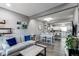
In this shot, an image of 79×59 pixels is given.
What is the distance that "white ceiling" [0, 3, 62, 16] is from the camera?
247 cm

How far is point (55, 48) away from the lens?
2.70 metres

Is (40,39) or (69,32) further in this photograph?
(40,39)

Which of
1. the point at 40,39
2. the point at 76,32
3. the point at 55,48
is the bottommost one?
the point at 55,48

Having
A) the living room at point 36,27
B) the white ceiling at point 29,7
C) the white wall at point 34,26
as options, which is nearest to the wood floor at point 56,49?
the living room at point 36,27

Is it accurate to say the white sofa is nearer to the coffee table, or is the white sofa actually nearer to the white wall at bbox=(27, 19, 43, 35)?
the coffee table

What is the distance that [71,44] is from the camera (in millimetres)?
2502

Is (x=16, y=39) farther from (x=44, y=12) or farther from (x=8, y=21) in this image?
(x=44, y=12)

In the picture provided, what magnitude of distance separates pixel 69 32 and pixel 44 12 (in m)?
0.90

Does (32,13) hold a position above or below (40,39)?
above

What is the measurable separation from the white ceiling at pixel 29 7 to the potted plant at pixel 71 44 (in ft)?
3.25

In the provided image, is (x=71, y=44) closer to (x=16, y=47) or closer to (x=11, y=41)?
(x=16, y=47)

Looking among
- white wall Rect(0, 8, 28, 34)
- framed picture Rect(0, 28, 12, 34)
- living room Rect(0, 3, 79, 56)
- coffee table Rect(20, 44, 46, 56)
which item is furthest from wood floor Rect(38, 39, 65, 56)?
framed picture Rect(0, 28, 12, 34)

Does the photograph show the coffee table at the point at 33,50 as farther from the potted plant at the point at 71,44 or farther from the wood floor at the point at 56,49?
the potted plant at the point at 71,44

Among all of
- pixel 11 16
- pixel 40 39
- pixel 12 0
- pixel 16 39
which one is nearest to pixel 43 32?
pixel 40 39
